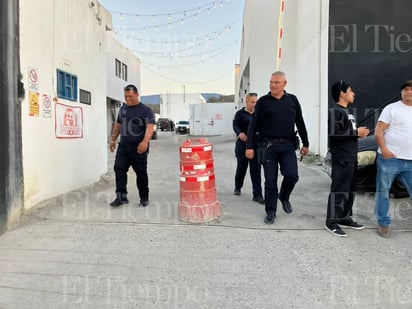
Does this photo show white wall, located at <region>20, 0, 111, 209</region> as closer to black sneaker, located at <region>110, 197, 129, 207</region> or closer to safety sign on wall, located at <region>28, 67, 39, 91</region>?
safety sign on wall, located at <region>28, 67, 39, 91</region>

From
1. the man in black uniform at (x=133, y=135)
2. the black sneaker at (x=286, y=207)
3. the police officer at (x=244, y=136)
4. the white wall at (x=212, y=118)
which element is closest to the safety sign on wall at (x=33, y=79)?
the man in black uniform at (x=133, y=135)

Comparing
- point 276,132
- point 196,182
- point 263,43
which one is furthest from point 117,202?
point 263,43

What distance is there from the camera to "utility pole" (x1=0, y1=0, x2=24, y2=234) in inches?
174

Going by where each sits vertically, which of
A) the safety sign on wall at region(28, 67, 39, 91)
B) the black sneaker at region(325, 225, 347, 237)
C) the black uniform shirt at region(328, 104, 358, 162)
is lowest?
the black sneaker at region(325, 225, 347, 237)

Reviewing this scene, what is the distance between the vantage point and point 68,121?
627cm

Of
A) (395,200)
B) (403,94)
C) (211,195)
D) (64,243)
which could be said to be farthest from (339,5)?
(64,243)

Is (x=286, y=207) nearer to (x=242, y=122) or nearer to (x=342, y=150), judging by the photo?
(x=342, y=150)

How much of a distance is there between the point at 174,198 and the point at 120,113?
1708 mm

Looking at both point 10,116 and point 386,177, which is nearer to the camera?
point 386,177

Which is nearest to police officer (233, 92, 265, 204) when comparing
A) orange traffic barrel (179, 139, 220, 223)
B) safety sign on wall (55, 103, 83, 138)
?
orange traffic barrel (179, 139, 220, 223)

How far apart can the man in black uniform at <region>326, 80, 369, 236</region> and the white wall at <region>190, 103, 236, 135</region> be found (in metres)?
28.6

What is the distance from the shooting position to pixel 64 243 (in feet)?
13.8

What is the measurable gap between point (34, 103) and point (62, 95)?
960mm

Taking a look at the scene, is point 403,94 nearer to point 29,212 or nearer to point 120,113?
point 120,113
